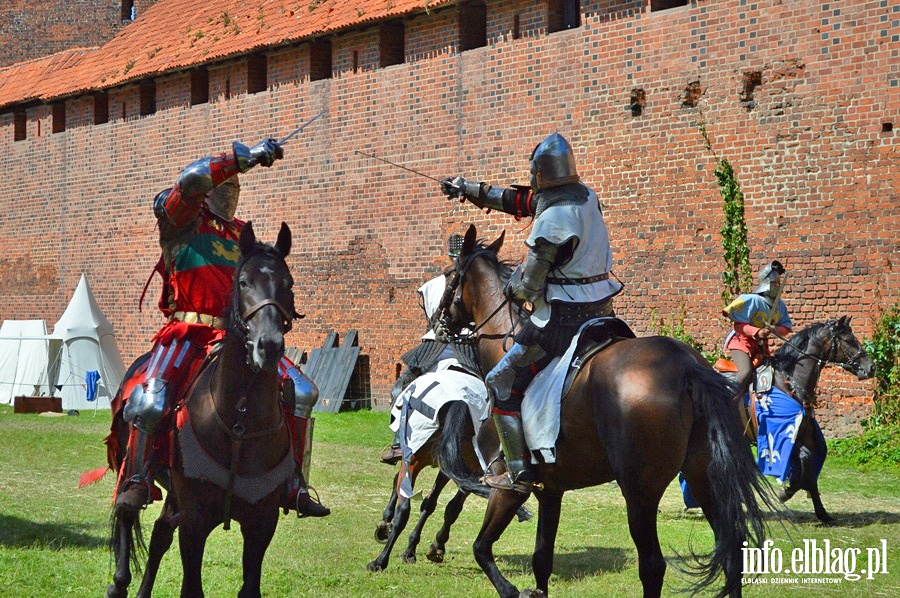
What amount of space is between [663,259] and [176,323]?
32.3ft

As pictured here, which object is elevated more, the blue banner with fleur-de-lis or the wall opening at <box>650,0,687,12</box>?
the wall opening at <box>650,0,687,12</box>

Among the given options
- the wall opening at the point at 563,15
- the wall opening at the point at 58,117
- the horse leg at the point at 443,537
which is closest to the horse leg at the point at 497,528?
the horse leg at the point at 443,537

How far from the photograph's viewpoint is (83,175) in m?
25.6

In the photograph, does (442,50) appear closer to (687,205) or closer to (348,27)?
(348,27)

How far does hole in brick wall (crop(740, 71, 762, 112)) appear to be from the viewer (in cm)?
1384

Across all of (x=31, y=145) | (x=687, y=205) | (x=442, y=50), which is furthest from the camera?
(x=31, y=145)

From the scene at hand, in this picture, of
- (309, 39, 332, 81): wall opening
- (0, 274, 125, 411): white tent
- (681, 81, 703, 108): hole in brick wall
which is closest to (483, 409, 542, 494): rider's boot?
(681, 81, 703, 108): hole in brick wall

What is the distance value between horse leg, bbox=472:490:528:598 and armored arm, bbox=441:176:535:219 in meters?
1.59

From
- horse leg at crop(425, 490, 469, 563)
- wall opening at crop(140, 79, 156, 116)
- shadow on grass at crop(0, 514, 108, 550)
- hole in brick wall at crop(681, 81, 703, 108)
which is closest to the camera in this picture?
horse leg at crop(425, 490, 469, 563)

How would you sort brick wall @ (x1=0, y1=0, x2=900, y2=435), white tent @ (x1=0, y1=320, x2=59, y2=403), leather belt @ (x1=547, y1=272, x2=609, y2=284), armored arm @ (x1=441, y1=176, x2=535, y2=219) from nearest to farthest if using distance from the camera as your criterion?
leather belt @ (x1=547, y1=272, x2=609, y2=284), armored arm @ (x1=441, y1=176, x2=535, y2=219), brick wall @ (x1=0, y1=0, x2=900, y2=435), white tent @ (x1=0, y1=320, x2=59, y2=403)

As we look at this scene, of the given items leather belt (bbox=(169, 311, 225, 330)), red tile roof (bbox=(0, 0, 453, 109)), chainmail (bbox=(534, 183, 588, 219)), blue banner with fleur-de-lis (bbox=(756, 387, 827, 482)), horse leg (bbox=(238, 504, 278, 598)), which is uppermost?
red tile roof (bbox=(0, 0, 453, 109))

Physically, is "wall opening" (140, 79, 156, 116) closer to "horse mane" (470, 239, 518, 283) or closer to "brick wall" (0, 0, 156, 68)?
"brick wall" (0, 0, 156, 68)

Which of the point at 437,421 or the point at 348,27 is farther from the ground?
the point at 348,27

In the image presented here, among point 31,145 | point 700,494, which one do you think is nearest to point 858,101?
point 700,494
